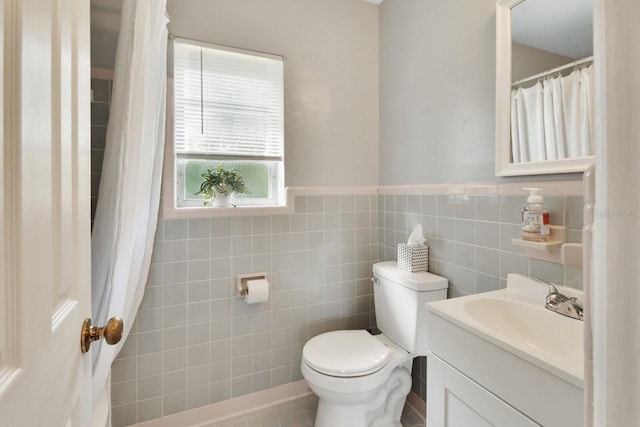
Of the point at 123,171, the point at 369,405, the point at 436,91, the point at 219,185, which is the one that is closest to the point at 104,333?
the point at 123,171

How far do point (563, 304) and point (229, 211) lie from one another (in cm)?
151

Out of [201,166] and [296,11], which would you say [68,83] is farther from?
[296,11]

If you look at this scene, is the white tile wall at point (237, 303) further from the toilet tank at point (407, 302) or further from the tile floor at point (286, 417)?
the toilet tank at point (407, 302)

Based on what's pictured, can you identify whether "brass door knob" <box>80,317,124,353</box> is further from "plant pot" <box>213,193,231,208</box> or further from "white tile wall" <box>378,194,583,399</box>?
"white tile wall" <box>378,194,583,399</box>

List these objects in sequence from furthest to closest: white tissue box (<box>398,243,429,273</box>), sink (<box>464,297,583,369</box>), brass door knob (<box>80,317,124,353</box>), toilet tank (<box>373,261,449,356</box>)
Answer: white tissue box (<box>398,243,429,273</box>)
toilet tank (<box>373,261,449,356</box>)
sink (<box>464,297,583,369</box>)
brass door knob (<box>80,317,124,353</box>)

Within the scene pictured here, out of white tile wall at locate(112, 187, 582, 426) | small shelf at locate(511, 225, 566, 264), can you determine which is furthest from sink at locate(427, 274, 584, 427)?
white tile wall at locate(112, 187, 582, 426)

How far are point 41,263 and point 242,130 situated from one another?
153 centimetres

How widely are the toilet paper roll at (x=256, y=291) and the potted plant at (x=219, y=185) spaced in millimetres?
478

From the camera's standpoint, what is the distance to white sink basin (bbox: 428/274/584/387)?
90 cm

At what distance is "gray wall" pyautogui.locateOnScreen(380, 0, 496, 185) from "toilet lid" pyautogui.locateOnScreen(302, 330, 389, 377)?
0.94 metres

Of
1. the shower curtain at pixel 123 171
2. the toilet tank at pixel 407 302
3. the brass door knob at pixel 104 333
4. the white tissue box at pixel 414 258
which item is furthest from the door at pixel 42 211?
the white tissue box at pixel 414 258

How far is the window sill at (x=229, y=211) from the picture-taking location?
1.59 m

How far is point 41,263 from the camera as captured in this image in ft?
1.33

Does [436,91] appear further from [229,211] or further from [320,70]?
[229,211]
